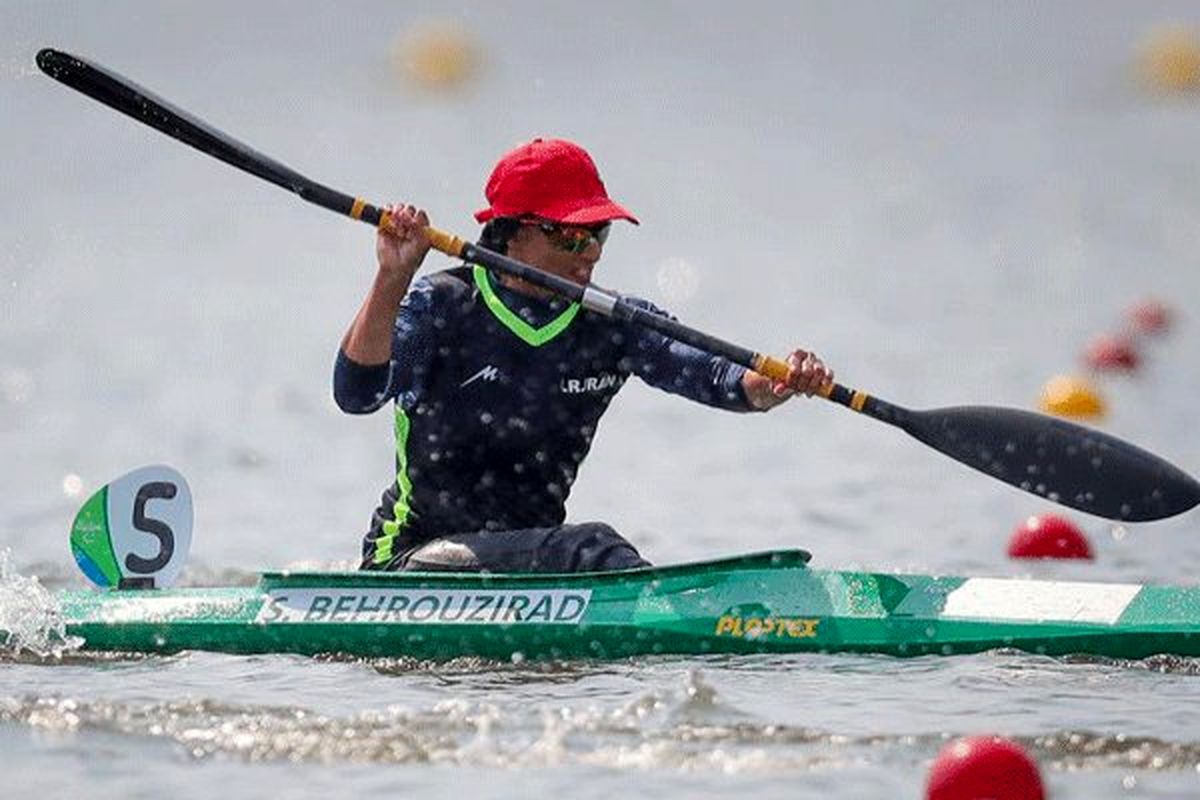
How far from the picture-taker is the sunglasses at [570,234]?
7.58 m

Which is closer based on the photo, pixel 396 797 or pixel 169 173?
pixel 396 797

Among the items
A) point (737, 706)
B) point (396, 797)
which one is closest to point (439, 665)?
point (737, 706)

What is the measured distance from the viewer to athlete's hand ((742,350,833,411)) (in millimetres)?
7293

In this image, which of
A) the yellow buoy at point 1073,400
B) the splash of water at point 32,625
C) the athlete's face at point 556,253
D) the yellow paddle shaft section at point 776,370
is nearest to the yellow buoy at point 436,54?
the yellow buoy at point 1073,400

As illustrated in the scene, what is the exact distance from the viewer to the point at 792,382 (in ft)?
24.0

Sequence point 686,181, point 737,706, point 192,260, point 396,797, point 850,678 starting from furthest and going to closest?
point 686,181, point 192,260, point 850,678, point 737,706, point 396,797

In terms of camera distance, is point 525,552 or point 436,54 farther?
point 436,54

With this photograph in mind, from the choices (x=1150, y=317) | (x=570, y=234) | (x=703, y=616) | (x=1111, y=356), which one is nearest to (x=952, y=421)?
(x=703, y=616)

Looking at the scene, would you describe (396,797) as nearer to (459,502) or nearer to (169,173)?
(459,502)

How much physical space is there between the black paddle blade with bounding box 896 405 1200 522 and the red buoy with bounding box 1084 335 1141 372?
9.00 m

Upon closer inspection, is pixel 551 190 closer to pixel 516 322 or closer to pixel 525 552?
pixel 516 322

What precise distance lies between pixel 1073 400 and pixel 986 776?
32.9 ft

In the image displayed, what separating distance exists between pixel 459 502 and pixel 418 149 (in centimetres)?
1901

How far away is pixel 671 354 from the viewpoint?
7766 millimetres
